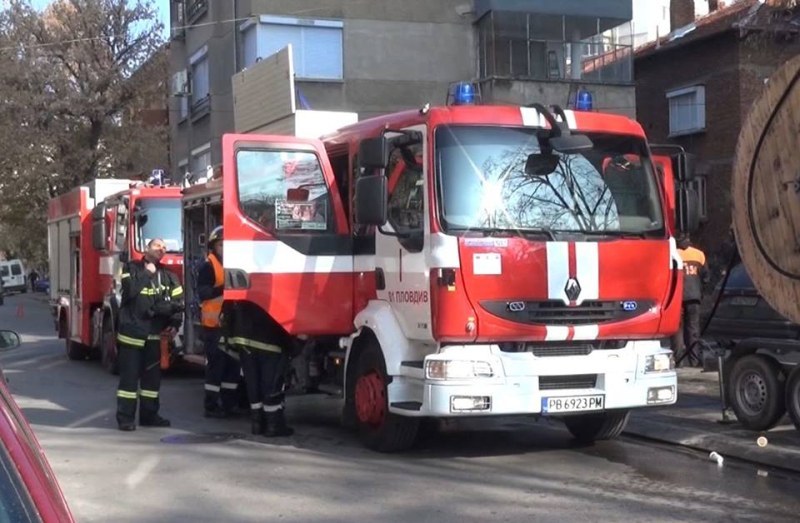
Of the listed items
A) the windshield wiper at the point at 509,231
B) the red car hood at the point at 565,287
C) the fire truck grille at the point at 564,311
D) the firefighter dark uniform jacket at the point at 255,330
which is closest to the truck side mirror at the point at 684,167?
the red car hood at the point at 565,287

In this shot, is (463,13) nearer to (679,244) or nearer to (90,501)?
(679,244)

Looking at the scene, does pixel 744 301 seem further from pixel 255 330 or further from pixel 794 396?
pixel 255 330

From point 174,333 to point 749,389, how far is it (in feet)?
24.2

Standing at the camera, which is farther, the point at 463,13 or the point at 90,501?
the point at 463,13

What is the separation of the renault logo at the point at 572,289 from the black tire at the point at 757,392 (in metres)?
2.20

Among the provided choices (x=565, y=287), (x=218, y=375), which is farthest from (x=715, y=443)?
(x=218, y=375)

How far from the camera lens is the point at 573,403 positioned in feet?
27.9

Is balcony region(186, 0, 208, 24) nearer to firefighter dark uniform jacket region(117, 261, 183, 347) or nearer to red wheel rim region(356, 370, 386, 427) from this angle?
firefighter dark uniform jacket region(117, 261, 183, 347)

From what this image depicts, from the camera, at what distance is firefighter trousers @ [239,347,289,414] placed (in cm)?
995

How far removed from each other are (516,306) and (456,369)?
0.67 meters

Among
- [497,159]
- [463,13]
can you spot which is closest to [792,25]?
[497,159]

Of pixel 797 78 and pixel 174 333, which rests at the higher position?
pixel 797 78

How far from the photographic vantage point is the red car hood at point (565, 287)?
8.27 m

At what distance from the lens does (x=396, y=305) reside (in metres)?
8.87
